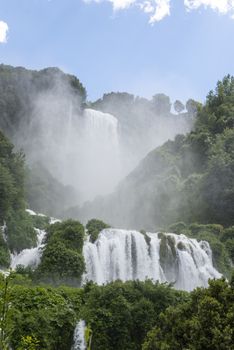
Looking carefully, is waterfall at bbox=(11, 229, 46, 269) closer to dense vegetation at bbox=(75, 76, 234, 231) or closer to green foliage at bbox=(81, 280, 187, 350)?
green foliage at bbox=(81, 280, 187, 350)

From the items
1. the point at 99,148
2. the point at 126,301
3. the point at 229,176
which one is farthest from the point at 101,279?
the point at 99,148

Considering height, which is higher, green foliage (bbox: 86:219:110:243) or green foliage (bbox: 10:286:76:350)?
green foliage (bbox: 86:219:110:243)

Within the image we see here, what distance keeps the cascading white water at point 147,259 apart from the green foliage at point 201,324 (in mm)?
14038

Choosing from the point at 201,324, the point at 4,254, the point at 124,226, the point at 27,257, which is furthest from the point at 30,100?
the point at 201,324

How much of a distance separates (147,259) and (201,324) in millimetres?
16553

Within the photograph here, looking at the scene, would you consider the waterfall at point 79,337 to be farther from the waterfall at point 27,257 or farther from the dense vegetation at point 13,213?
the dense vegetation at point 13,213

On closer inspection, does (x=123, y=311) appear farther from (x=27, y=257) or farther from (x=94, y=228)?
(x=94, y=228)

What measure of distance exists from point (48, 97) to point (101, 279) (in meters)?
37.5

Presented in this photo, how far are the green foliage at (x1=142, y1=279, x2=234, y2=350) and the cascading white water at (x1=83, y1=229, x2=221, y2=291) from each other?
14.0 metres

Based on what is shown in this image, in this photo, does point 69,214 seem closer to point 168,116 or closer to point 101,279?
point 101,279

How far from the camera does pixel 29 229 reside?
85.9 ft

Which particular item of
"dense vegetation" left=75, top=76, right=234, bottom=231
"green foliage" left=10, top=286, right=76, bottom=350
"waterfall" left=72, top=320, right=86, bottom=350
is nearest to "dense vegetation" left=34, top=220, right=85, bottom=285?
"green foliage" left=10, top=286, right=76, bottom=350

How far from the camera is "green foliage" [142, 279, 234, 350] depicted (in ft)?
26.3

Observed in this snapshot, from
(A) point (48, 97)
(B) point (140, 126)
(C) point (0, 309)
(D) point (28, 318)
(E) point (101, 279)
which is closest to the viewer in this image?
(C) point (0, 309)
